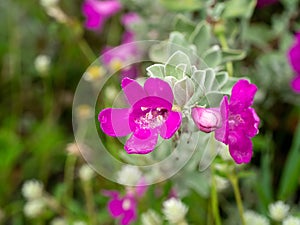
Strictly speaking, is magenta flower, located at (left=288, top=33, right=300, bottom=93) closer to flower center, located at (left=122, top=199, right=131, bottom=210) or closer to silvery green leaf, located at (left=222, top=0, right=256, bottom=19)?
silvery green leaf, located at (left=222, top=0, right=256, bottom=19)

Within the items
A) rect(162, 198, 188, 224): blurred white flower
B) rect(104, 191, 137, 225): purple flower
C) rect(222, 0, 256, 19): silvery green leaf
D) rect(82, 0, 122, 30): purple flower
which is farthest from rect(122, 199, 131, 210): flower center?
rect(82, 0, 122, 30): purple flower

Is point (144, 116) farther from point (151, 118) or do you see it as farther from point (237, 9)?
point (237, 9)

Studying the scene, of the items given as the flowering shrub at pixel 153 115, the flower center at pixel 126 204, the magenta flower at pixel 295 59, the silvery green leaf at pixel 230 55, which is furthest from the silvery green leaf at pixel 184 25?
the flower center at pixel 126 204

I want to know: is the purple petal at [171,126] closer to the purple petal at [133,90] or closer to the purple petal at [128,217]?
the purple petal at [133,90]

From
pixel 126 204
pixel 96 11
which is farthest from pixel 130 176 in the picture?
pixel 96 11

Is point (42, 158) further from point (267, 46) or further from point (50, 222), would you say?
point (267, 46)

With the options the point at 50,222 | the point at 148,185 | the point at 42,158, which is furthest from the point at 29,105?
the point at 148,185
